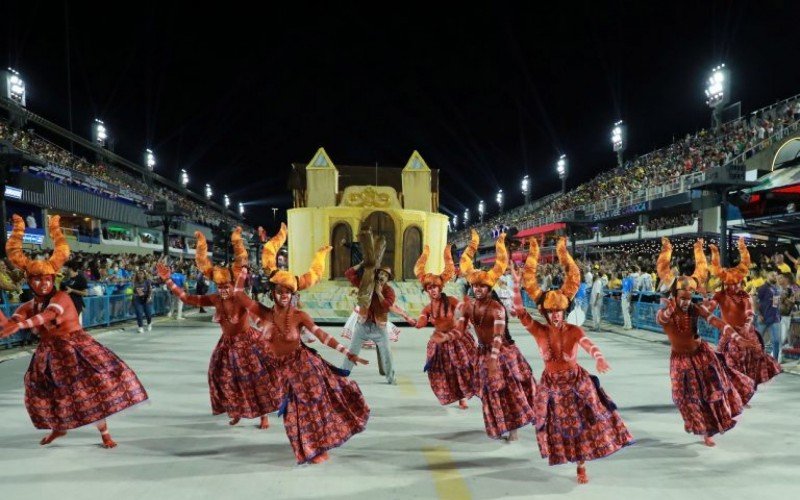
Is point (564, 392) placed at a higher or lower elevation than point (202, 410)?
higher

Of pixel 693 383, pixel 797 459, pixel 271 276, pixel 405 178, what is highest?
pixel 405 178

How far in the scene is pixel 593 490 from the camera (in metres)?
5.14

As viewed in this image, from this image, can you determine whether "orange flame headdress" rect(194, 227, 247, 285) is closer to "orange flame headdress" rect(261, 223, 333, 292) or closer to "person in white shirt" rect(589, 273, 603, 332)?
"orange flame headdress" rect(261, 223, 333, 292)

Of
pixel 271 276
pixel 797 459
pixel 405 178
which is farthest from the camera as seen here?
pixel 405 178

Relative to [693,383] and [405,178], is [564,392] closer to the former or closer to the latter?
[693,383]

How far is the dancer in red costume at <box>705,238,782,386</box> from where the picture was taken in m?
8.74

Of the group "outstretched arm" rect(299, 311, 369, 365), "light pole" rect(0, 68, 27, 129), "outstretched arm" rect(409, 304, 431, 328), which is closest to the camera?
"outstretched arm" rect(299, 311, 369, 365)

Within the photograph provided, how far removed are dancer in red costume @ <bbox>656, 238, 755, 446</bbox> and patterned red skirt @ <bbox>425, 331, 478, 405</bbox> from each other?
2.45 metres

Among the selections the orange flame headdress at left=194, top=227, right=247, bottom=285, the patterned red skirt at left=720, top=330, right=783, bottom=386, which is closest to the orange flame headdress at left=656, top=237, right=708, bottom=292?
the patterned red skirt at left=720, top=330, right=783, bottom=386

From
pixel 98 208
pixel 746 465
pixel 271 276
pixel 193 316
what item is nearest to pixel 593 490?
pixel 746 465

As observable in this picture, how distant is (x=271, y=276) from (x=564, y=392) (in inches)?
116

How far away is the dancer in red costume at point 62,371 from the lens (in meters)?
6.32

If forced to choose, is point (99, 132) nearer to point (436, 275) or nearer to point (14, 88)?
point (14, 88)

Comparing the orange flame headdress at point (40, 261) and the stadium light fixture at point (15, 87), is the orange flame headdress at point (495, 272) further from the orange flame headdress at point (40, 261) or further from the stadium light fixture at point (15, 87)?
the stadium light fixture at point (15, 87)
